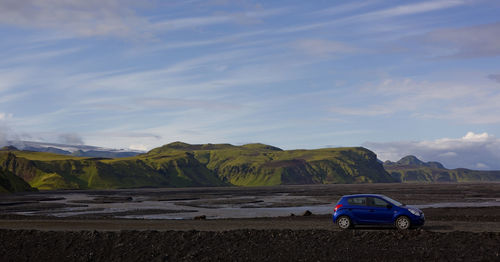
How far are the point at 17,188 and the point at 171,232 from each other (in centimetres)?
16631

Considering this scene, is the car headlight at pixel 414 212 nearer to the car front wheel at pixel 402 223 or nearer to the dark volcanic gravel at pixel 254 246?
the car front wheel at pixel 402 223

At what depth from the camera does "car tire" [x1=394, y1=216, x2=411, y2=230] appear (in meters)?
28.4

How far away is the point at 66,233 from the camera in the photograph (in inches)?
1182

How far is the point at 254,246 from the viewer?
25781mm

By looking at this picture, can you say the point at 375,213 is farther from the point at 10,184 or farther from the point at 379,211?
the point at 10,184

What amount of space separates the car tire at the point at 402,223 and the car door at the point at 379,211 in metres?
0.40

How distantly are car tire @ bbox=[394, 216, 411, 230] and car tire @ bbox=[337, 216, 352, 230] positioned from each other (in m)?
2.54

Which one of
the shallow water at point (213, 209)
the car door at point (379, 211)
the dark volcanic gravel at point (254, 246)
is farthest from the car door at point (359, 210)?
the shallow water at point (213, 209)

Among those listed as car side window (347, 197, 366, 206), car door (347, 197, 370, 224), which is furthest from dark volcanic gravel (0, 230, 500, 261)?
car side window (347, 197, 366, 206)

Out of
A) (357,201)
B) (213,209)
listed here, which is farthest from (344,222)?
(213,209)

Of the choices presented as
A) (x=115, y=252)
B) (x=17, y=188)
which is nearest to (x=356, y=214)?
(x=115, y=252)

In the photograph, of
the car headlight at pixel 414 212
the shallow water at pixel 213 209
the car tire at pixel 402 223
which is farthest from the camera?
the shallow water at pixel 213 209

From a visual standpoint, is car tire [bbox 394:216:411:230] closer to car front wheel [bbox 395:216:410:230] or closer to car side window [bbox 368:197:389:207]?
car front wheel [bbox 395:216:410:230]

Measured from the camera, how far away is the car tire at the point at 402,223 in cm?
2841
